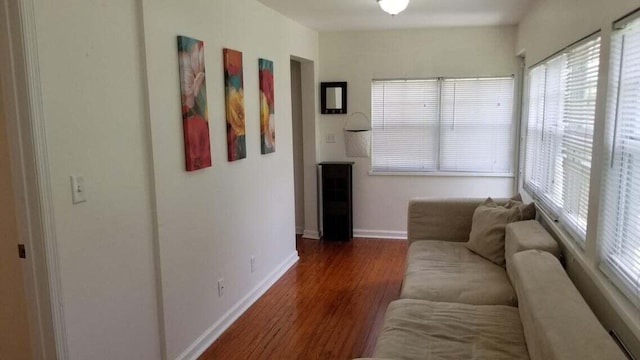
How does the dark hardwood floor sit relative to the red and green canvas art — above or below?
below

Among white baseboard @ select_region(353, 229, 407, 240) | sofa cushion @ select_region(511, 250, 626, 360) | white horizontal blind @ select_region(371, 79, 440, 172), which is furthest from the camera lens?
white baseboard @ select_region(353, 229, 407, 240)

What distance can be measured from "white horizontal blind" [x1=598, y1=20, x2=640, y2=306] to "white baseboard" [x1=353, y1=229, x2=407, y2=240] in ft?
11.5

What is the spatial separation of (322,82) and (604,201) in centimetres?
373

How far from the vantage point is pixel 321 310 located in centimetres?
353

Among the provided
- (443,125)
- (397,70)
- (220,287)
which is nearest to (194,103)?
(220,287)

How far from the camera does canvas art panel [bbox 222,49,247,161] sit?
316cm

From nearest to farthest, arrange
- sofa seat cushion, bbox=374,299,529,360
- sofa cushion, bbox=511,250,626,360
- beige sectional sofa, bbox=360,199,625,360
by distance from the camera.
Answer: sofa cushion, bbox=511,250,626,360 → beige sectional sofa, bbox=360,199,625,360 → sofa seat cushion, bbox=374,299,529,360

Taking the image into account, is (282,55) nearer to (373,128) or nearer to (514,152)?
(373,128)

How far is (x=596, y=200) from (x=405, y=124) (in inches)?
132

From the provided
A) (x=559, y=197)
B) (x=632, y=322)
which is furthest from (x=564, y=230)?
(x=632, y=322)

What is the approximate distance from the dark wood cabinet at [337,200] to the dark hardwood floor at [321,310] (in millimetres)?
452

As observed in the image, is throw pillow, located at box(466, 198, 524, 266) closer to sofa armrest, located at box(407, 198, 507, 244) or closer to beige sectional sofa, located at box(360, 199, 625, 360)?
beige sectional sofa, located at box(360, 199, 625, 360)

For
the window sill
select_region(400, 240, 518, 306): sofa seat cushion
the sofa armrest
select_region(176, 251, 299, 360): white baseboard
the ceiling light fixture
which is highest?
the ceiling light fixture

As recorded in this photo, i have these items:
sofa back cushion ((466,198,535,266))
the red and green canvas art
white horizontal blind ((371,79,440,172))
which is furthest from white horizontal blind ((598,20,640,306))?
white horizontal blind ((371,79,440,172))
